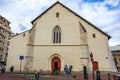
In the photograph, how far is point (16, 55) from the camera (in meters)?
29.0

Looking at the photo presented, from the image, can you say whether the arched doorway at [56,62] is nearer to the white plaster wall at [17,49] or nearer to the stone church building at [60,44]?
the stone church building at [60,44]

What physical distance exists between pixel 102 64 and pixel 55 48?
A: 9.63m

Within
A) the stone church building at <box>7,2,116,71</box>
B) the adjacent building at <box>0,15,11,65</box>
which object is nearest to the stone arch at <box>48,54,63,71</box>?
the stone church building at <box>7,2,116,71</box>

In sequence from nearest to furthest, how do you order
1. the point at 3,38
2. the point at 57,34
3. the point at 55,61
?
the point at 55,61
the point at 57,34
the point at 3,38

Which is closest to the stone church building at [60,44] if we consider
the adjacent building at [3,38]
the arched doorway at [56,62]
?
the arched doorway at [56,62]

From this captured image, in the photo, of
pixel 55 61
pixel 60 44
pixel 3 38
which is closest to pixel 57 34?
pixel 60 44

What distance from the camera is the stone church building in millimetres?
26531

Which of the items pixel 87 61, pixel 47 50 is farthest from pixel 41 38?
pixel 87 61

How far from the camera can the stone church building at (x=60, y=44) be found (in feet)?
87.0

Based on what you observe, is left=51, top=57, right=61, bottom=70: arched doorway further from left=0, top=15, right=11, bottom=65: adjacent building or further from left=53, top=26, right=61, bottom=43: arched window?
left=0, top=15, right=11, bottom=65: adjacent building

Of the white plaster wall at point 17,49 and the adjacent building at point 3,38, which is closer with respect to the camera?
the white plaster wall at point 17,49

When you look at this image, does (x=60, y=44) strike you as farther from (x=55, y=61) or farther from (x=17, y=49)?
(x=17, y=49)

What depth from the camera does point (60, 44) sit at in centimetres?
2780

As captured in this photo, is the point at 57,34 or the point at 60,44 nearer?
the point at 60,44
